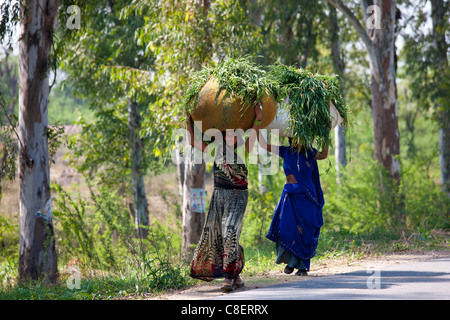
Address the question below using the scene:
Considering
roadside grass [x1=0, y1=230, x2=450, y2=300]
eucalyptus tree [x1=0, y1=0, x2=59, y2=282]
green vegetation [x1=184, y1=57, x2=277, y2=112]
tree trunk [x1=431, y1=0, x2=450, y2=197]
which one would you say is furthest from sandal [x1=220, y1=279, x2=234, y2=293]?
tree trunk [x1=431, y1=0, x2=450, y2=197]

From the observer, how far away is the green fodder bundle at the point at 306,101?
243 inches

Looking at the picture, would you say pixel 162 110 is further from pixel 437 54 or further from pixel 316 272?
pixel 437 54

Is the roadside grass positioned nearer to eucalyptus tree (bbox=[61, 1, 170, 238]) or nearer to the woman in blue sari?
the woman in blue sari

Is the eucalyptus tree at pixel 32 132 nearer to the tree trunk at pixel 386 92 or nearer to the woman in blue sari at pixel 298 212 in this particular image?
the woman in blue sari at pixel 298 212

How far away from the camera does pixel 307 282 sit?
575cm

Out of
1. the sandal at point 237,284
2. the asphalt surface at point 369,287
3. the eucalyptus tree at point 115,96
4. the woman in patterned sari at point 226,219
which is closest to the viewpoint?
the asphalt surface at point 369,287

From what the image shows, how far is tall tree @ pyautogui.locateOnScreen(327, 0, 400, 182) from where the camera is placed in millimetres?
12727

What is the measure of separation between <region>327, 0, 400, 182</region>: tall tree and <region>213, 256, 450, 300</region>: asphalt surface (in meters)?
6.50

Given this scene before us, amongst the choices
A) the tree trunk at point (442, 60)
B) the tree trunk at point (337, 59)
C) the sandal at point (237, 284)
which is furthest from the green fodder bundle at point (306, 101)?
the tree trunk at point (337, 59)

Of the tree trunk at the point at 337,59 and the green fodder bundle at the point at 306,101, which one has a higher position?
the tree trunk at the point at 337,59

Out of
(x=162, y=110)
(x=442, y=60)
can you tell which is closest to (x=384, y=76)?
(x=162, y=110)

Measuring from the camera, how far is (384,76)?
12773 mm
